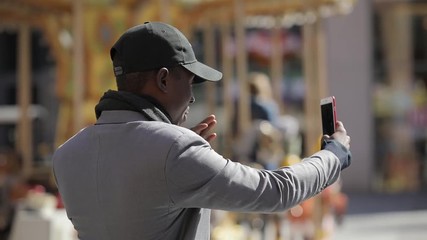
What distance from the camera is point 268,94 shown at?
9570mm

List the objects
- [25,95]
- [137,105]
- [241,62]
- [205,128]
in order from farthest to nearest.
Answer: [25,95] → [241,62] → [205,128] → [137,105]

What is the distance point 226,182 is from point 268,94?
7125 millimetres

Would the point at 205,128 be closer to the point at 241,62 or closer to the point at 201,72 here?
the point at 201,72

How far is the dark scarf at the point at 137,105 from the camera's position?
262cm

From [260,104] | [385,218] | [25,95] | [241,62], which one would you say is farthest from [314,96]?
[385,218]

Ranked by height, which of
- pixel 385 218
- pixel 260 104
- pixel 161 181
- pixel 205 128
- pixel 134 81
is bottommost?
pixel 385 218

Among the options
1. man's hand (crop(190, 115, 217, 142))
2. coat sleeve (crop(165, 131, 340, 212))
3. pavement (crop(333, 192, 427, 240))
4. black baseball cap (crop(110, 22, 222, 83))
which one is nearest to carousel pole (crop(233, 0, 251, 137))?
pavement (crop(333, 192, 427, 240))

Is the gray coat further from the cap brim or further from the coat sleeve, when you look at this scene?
the cap brim

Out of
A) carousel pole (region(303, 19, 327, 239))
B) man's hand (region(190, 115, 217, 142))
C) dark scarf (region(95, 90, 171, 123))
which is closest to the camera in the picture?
dark scarf (region(95, 90, 171, 123))

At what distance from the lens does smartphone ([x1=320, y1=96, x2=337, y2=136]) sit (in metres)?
2.80

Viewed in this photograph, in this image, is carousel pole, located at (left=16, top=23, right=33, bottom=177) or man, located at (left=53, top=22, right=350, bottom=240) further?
carousel pole, located at (left=16, top=23, right=33, bottom=177)

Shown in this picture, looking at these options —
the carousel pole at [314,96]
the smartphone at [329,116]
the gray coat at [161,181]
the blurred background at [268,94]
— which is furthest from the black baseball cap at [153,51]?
the carousel pole at [314,96]

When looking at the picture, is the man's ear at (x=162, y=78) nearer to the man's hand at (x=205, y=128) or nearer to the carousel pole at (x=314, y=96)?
the man's hand at (x=205, y=128)

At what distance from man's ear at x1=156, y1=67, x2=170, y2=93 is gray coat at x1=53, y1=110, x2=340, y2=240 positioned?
0.10 m
